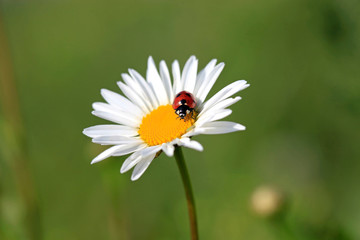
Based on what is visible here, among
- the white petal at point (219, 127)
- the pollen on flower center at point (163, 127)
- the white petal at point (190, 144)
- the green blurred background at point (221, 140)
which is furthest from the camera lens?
the green blurred background at point (221, 140)

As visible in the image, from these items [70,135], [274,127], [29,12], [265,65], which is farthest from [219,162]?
[29,12]

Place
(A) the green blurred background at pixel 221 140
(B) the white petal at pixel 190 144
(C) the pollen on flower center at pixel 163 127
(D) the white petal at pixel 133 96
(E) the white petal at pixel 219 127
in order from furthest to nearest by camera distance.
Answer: (A) the green blurred background at pixel 221 140, (D) the white petal at pixel 133 96, (C) the pollen on flower center at pixel 163 127, (E) the white petal at pixel 219 127, (B) the white petal at pixel 190 144

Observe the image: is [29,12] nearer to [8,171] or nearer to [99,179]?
[8,171]

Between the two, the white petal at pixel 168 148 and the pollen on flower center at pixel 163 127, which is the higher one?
the pollen on flower center at pixel 163 127

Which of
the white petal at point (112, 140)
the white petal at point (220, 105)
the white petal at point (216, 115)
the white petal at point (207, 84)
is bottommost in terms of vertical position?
the white petal at point (216, 115)

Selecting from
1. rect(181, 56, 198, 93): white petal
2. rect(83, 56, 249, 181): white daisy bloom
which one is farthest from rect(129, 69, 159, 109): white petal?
rect(181, 56, 198, 93): white petal

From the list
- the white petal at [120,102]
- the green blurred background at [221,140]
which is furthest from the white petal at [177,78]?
the green blurred background at [221,140]

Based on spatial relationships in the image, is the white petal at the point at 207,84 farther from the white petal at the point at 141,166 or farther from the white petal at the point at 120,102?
the white petal at the point at 141,166

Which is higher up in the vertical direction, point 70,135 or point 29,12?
point 29,12
